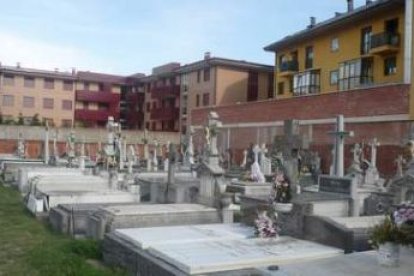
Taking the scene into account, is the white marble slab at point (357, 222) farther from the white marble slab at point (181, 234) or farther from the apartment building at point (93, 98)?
the apartment building at point (93, 98)

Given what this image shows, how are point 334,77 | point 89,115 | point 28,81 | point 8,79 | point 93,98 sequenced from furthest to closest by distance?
point 89,115 → point 93,98 → point 28,81 → point 8,79 → point 334,77

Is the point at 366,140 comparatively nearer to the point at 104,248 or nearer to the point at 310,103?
the point at 310,103

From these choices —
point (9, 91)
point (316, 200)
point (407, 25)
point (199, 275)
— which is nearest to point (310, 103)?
point (407, 25)

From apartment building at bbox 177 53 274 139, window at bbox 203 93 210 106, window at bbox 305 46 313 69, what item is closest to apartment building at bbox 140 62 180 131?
apartment building at bbox 177 53 274 139

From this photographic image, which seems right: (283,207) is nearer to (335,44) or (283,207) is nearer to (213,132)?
(213,132)

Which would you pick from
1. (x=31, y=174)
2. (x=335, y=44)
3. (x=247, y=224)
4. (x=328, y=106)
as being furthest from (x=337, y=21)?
(x=247, y=224)

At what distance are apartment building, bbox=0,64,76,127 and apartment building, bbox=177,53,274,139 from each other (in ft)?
59.6

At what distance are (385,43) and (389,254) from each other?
1207 inches

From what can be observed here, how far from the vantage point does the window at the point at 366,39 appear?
37.0 meters

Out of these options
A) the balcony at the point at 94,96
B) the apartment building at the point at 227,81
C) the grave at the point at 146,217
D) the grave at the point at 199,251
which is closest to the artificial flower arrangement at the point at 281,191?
the grave at the point at 199,251

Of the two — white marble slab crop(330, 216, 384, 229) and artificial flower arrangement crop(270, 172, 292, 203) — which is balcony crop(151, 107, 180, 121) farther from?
white marble slab crop(330, 216, 384, 229)

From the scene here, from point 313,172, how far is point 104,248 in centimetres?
2047

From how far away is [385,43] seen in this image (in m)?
34.9

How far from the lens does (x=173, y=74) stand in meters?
62.8
